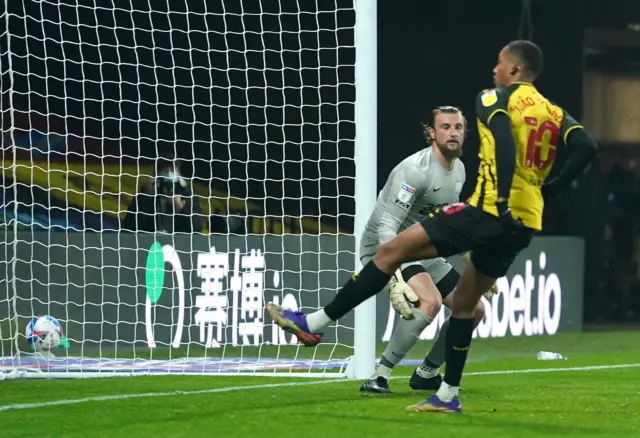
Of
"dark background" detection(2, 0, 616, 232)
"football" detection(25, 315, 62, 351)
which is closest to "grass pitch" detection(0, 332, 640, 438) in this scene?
"football" detection(25, 315, 62, 351)

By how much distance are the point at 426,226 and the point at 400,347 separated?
6.26 ft

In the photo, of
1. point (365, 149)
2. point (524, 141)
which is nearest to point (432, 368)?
point (365, 149)

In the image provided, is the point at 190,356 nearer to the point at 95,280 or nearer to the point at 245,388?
the point at 95,280

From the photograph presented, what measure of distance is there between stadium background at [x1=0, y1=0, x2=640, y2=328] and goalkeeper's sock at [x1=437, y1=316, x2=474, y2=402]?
6419 millimetres

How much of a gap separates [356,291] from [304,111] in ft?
33.2

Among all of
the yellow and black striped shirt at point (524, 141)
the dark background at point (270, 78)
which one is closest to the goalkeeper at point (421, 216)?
the yellow and black striped shirt at point (524, 141)

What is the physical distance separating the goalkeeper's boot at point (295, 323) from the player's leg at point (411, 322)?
4.55 ft

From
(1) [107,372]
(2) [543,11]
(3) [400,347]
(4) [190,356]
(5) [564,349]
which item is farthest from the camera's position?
(2) [543,11]

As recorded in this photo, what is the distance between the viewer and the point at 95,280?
42.2 ft

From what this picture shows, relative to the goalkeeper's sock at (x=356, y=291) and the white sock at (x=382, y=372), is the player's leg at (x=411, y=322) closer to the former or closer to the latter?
the white sock at (x=382, y=372)

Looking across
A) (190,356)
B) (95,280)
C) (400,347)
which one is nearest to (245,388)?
(400,347)

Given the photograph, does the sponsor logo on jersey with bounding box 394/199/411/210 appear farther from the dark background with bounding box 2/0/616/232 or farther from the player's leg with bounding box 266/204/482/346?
the dark background with bounding box 2/0/616/232

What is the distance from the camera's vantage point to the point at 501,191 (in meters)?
7.02

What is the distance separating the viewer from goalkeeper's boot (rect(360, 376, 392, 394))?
861 centimetres
